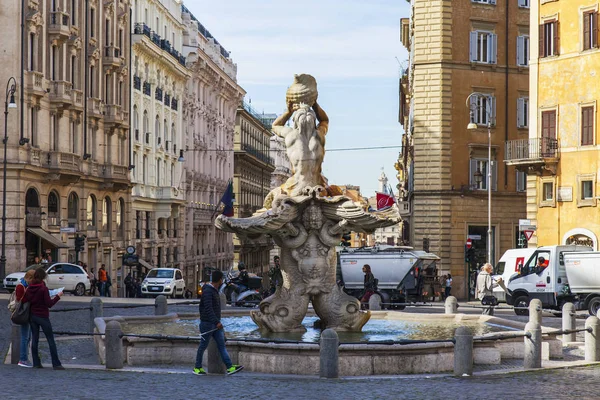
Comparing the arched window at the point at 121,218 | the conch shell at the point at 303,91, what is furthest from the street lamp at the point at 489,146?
the conch shell at the point at 303,91

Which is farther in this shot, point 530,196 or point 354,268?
point 530,196

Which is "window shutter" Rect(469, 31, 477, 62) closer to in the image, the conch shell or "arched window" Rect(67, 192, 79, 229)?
"arched window" Rect(67, 192, 79, 229)

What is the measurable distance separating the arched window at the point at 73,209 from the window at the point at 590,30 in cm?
2497

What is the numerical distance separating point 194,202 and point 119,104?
21.3 metres

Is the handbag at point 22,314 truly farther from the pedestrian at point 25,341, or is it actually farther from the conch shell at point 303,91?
the conch shell at point 303,91

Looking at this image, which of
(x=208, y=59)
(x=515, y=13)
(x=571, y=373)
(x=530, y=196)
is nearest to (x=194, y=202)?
(x=208, y=59)

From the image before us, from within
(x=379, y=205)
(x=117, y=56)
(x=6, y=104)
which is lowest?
(x=379, y=205)

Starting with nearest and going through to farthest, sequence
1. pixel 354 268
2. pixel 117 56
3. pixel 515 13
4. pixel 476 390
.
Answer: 1. pixel 476 390
2. pixel 354 268
3. pixel 515 13
4. pixel 117 56

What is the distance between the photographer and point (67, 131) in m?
57.2

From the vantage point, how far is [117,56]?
65.8 meters

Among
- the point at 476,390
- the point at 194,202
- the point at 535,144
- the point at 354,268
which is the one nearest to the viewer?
the point at 476,390

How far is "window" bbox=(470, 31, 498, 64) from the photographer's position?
57656mm

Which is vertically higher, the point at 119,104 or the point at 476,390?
the point at 119,104

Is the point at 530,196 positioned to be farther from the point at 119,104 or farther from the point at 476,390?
the point at 476,390
